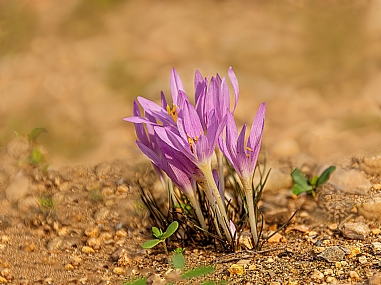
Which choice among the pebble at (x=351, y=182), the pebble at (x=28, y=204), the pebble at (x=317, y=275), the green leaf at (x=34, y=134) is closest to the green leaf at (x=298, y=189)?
the pebble at (x=351, y=182)

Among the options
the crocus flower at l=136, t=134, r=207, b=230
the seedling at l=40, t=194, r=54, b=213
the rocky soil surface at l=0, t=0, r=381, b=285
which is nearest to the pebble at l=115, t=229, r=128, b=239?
the rocky soil surface at l=0, t=0, r=381, b=285

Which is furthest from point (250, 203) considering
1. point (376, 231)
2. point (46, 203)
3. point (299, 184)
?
point (46, 203)

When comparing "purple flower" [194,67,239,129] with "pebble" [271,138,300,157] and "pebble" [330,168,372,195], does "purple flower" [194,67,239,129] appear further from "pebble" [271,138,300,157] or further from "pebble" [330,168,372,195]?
"pebble" [271,138,300,157]

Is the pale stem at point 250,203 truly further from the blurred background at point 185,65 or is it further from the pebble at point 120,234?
the blurred background at point 185,65

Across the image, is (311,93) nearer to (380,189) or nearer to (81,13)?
(380,189)

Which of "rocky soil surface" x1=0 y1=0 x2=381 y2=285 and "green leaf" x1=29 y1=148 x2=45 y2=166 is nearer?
"rocky soil surface" x1=0 y1=0 x2=381 y2=285

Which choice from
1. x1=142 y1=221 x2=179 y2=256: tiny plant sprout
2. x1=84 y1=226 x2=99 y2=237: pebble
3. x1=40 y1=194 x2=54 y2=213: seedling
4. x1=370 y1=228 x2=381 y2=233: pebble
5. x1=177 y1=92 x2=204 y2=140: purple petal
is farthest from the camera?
x1=40 y1=194 x2=54 y2=213: seedling
